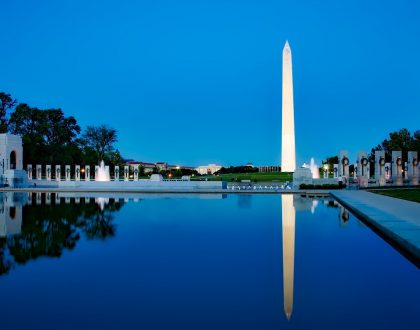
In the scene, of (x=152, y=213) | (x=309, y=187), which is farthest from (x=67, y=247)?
(x=309, y=187)

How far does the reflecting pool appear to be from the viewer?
15.5 feet

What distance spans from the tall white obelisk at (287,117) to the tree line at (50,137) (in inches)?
1011

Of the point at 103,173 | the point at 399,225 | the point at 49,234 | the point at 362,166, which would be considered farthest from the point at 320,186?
the point at 49,234

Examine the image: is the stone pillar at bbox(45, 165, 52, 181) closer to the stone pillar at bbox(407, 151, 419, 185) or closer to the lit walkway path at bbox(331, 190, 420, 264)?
the stone pillar at bbox(407, 151, 419, 185)

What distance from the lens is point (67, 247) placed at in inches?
347

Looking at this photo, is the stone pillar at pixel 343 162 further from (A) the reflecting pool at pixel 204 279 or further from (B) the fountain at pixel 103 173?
(A) the reflecting pool at pixel 204 279

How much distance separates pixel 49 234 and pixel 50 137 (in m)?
53.1

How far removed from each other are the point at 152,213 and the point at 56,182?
2647 cm

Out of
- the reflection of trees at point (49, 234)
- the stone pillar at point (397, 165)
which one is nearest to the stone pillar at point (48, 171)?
the reflection of trees at point (49, 234)

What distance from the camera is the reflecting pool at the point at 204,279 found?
15.5 ft

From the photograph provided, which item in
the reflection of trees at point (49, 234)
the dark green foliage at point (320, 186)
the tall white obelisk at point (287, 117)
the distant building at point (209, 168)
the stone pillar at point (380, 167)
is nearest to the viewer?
the reflection of trees at point (49, 234)

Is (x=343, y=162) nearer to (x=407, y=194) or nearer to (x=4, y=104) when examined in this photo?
(x=407, y=194)

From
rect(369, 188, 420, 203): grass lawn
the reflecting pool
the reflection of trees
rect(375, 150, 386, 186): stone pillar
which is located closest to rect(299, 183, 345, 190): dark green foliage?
rect(375, 150, 386, 186): stone pillar

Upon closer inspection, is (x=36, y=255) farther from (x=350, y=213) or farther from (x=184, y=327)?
(x=350, y=213)
